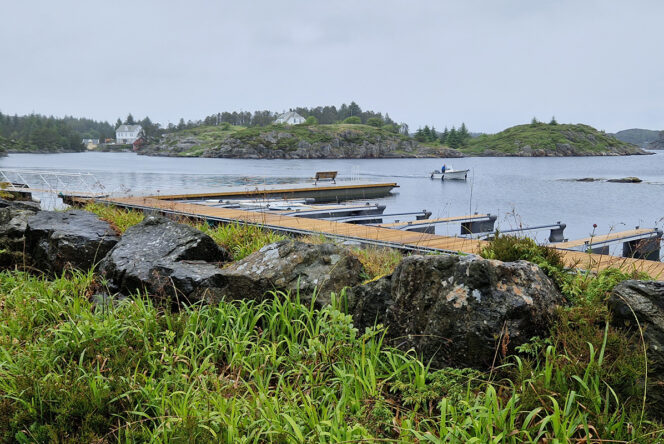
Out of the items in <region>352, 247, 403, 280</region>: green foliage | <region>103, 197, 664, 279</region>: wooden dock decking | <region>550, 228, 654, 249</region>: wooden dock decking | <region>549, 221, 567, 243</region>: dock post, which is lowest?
<region>549, 221, 567, 243</region>: dock post

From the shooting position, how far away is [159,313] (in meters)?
4.94

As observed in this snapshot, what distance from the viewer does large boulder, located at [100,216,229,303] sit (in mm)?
5004

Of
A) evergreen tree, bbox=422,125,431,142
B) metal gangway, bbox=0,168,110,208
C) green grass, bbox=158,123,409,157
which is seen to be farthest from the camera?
evergreen tree, bbox=422,125,431,142

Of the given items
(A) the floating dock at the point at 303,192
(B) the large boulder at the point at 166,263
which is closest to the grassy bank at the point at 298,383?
(B) the large boulder at the point at 166,263

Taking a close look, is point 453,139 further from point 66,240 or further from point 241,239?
point 66,240

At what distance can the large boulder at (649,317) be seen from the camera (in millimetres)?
2822

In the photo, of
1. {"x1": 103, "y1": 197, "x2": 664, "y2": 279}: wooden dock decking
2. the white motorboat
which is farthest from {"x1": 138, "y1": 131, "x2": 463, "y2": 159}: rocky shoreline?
{"x1": 103, "y1": 197, "x2": 664, "y2": 279}: wooden dock decking

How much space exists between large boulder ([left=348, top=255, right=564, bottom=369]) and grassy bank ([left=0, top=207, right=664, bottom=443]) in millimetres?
126

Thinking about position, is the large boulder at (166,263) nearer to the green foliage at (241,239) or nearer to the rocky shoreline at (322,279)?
the rocky shoreline at (322,279)

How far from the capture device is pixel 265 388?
11.2 ft

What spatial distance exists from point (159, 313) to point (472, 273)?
123 inches

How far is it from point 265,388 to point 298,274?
155 cm

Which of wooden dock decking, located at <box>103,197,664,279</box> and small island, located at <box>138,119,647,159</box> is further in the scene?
small island, located at <box>138,119,647,159</box>

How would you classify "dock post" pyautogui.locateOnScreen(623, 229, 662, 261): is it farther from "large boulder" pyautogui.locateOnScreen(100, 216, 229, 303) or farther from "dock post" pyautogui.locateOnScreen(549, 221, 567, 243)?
"large boulder" pyautogui.locateOnScreen(100, 216, 229, 303)
